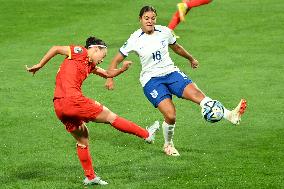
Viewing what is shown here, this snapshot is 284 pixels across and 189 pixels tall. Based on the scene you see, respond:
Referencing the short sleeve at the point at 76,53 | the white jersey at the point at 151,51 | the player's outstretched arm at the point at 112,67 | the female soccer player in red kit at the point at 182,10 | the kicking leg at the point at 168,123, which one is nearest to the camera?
the short sleeve at the point at 76,53

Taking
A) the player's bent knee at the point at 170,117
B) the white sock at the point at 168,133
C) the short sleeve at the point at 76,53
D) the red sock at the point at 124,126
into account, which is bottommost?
the white sock at the point at 168,133

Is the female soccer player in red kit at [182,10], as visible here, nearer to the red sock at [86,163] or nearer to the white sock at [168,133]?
the white sock at [168,133]

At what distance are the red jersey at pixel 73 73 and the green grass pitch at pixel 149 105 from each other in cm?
140

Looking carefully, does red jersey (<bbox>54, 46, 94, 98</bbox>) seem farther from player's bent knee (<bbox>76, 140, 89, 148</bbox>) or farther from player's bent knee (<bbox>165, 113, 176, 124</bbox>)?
player's bent knee (<bbox>165, 113, 176, 124</bbox>)

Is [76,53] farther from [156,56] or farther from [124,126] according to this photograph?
[156,56]

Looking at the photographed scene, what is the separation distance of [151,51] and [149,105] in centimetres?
369

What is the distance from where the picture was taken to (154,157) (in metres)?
13.2

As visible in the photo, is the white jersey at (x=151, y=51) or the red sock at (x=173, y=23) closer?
the white jersey at (x=151, y=51)

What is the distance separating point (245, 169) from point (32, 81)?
8.55 meters

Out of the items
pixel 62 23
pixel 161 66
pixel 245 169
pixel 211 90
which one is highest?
pixel 161 66

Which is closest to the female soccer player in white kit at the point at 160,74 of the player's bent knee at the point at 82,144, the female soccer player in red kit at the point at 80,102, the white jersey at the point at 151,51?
the white jersey at the point at 151,51

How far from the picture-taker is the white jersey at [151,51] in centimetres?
1362

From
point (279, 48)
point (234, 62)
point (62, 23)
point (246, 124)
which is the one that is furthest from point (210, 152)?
point (62, 23)

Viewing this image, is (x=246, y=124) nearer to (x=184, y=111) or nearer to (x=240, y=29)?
(x=184, y=111)
